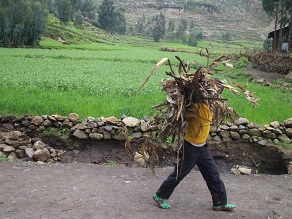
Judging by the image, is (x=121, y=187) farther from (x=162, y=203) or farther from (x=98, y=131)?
(x=98, y=131)

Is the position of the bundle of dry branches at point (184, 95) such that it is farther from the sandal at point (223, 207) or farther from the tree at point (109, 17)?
the tree at point (109, 17)

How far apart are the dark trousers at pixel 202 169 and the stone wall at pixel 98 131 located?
275 centimetres

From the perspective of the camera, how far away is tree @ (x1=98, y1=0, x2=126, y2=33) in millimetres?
84375

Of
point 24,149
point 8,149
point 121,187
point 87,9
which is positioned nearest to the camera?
point 121,187

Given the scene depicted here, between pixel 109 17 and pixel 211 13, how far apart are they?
307 feet

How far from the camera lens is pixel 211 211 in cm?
462

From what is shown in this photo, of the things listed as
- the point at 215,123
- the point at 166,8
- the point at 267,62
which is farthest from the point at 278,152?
the point at 166,8

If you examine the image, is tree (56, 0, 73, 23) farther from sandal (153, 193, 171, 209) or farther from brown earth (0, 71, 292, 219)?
sandal (153, 193, 171, 209)

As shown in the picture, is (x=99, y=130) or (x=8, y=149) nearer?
(x=8, y=149)

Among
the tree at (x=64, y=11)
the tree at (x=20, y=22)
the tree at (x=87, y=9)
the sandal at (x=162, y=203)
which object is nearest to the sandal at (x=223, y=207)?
the sandal at (x=162, y=203)

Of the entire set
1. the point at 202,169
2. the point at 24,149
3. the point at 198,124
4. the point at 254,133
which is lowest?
the point at 24,149

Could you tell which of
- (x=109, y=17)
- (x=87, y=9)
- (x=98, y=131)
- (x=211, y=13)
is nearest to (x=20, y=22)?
(x=98, y=131)

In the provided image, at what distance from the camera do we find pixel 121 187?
5.39 meters

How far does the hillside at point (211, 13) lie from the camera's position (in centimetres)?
14588
